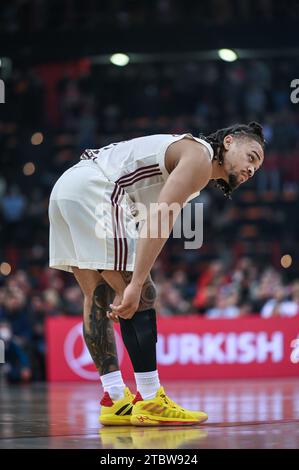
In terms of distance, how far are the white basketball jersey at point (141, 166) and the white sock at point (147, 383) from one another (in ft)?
3.01

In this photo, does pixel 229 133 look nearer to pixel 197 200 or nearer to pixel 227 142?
pixel 227 142

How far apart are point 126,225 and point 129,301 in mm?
556

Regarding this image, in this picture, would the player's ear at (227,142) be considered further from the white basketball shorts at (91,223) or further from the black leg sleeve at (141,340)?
the black leg sleeve at (141,340)

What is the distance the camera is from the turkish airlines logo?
12.7m

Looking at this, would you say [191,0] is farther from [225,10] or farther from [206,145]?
[206,145]

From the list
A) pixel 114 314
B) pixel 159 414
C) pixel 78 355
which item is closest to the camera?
pixel 114 314

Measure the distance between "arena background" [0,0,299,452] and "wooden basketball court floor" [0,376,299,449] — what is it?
4.05m

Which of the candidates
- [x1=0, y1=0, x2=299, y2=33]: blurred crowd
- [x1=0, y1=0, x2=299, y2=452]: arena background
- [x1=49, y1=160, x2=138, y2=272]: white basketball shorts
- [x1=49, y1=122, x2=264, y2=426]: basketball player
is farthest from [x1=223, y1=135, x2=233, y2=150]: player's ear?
[x1=0, y1=0, x2=299, y2=33]: blurred crowd

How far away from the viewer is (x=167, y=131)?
19281 millimetres

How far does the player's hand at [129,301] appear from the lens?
504cm

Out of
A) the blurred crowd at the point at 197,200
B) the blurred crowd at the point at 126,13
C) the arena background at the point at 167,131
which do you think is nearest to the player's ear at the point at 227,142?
the arena background at the point at 167,131

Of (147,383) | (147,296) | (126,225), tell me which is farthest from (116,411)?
(126,225)

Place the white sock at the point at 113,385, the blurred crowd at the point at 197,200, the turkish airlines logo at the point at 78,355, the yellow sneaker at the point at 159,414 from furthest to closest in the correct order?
the blurred crowd at the point at 197,200 → the turkish airlines logo at the point at 78,355 → the white sock at the point at 113,385 → the yellow sneaker at the point at 159,414
